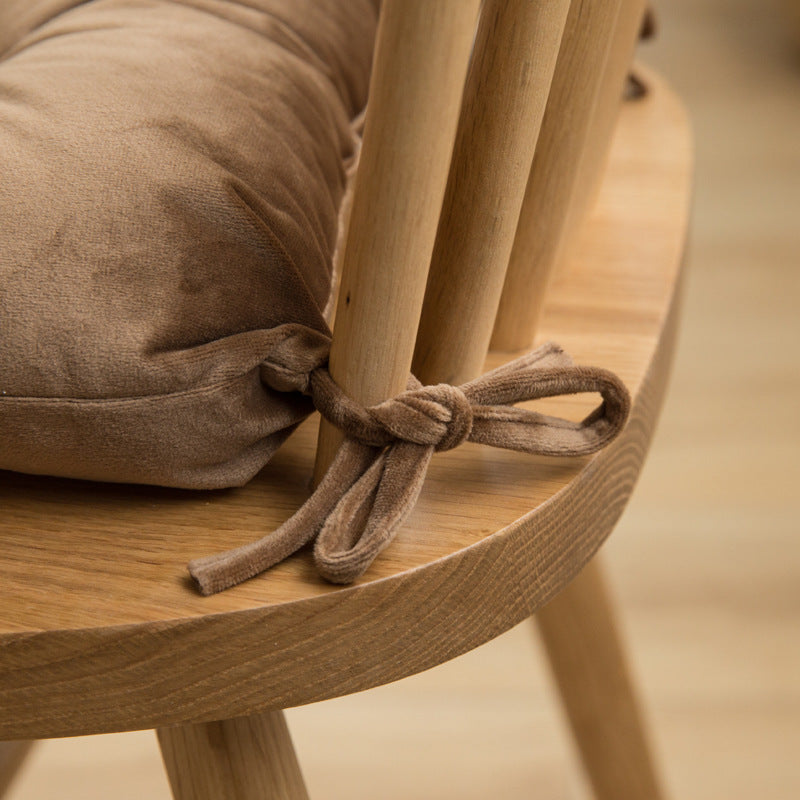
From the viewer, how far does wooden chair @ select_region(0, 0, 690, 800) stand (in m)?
0.28

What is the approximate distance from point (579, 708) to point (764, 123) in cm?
156

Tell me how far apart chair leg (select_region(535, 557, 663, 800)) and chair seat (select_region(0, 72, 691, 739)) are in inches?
10.2

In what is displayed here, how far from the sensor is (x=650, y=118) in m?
0.67

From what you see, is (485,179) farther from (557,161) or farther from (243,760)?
(243,760)

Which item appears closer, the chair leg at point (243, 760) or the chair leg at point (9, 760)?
the chair leg at point (243, 760)

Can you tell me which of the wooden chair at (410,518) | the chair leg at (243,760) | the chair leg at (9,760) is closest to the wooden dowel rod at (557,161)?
the wooden chair at (410,518)

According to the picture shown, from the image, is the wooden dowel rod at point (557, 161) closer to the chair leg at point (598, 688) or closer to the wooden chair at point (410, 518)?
the wooden chair at point (410, 518)

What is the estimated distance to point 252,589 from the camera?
0.99 ft

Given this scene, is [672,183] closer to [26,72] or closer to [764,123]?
[26,72]

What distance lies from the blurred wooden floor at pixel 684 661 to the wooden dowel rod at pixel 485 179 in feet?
1.98

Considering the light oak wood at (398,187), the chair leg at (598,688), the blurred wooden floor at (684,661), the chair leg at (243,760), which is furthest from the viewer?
the blurred wooden floor at (684,661)

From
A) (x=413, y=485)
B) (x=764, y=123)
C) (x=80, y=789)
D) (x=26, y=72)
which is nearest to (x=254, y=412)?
(x=413, y=485)

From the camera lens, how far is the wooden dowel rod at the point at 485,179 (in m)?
0.29

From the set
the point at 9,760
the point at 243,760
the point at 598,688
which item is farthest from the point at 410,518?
the point at 9,760
